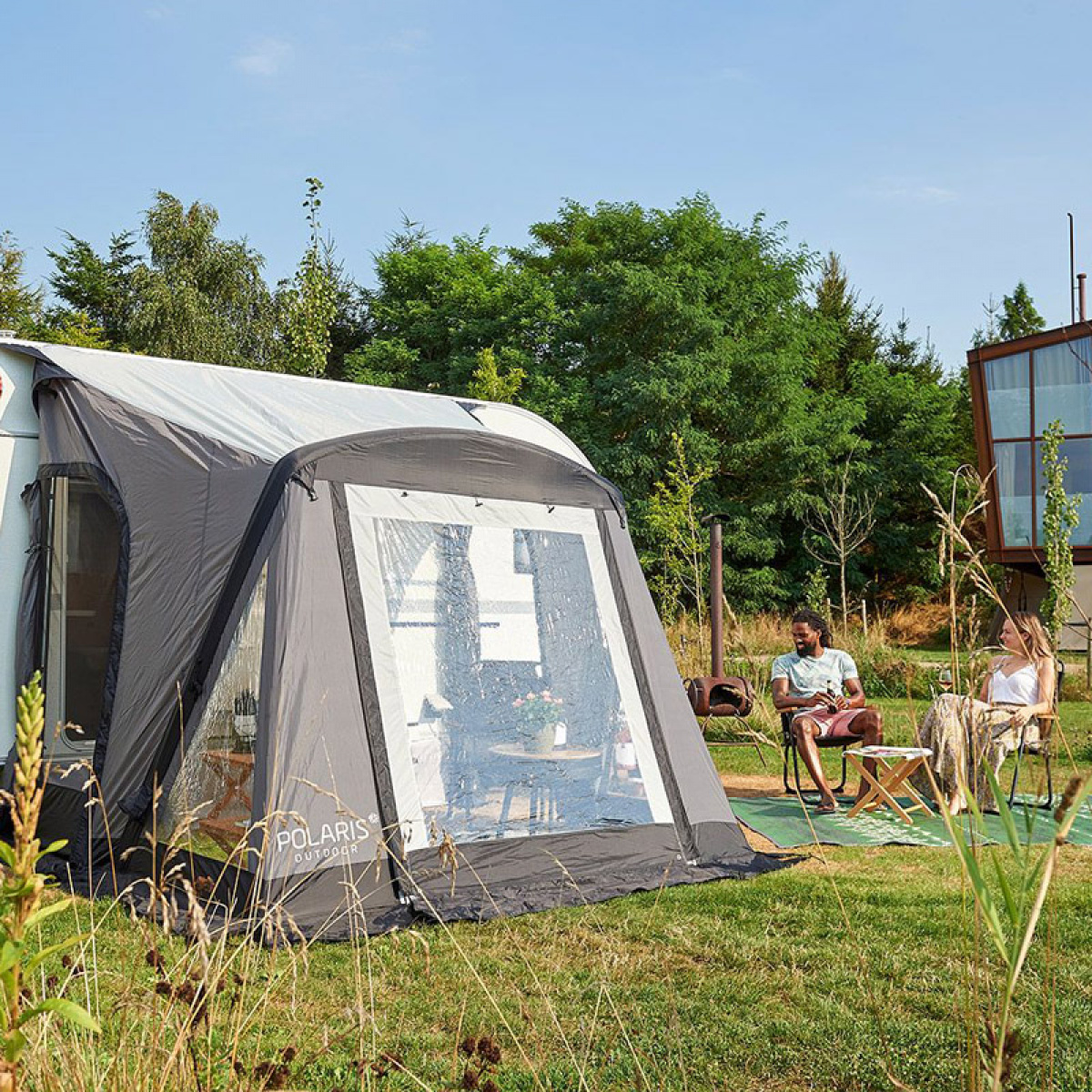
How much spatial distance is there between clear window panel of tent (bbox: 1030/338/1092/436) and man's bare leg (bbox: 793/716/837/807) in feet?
43.2

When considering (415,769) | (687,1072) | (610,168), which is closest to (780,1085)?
(687,1072)

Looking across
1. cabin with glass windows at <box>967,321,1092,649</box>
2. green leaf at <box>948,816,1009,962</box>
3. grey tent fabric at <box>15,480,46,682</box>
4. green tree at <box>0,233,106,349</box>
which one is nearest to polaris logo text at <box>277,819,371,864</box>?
grey tent fabric at <box>15,480,46,682</box>

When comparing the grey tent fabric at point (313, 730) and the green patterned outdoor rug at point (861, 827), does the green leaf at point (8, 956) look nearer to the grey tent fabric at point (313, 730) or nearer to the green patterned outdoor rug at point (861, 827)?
the grey tent fabric at point (313, 730)

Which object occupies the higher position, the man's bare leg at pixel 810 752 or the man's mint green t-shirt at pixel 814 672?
the man's mint green t-shirt at pixel 814 672

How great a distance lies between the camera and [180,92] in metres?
8.91

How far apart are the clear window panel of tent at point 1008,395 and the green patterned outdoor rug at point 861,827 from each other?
1306cm

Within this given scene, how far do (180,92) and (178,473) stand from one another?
188 inches

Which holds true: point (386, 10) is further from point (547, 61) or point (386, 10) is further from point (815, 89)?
point (815, 89)

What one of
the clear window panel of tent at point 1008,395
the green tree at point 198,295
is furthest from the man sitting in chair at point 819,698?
the green tree at point 198,295

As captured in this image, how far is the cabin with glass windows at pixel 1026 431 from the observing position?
18531mm

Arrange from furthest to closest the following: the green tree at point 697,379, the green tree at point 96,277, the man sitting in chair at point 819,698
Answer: the green tree at point 96,277 → the green tree at point 697,379 → the man sitting in chair at point 819,698

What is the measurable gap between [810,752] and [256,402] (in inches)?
130

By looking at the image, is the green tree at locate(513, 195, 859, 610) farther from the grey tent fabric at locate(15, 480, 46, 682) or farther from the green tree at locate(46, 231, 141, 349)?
the grey tent fabric at locate(15, 480, 46, 682)

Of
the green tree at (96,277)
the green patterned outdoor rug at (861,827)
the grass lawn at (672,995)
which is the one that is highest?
the green tree at (96,277)
